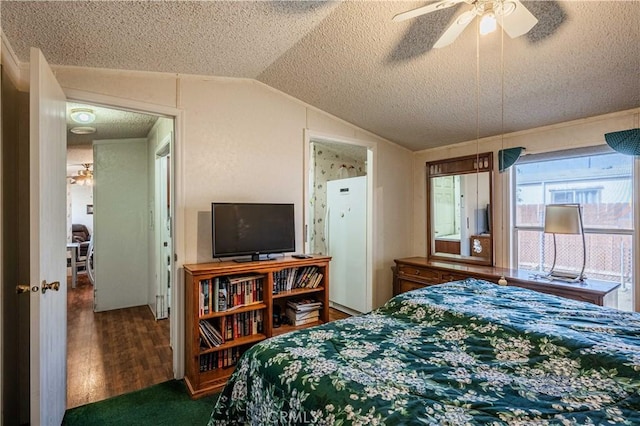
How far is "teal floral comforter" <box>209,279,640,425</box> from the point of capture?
0.89 metres

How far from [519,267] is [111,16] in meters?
3.77

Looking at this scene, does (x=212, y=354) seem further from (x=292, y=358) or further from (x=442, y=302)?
(x=442, y=302)

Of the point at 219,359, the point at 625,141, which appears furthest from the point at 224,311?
the point at 625,141

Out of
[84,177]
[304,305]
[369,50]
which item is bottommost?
[304,305]

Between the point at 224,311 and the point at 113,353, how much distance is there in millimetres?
1423

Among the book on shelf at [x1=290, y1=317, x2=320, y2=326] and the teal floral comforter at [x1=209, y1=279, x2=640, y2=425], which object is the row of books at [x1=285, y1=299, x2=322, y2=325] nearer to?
the book on shelf at [x1=290, y1=317, x2=320, y2=326]

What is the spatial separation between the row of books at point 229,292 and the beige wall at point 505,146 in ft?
7.44

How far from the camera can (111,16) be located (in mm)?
1647

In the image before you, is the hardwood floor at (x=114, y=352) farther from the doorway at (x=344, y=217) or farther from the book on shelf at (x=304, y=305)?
the book on shelf at (x=304, y=305)

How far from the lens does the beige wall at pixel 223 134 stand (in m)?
2.35

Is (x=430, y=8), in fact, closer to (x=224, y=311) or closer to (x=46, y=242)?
(x=46, y=242)

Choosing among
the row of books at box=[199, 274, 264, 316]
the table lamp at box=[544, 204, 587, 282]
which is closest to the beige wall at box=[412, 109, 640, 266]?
the table lamp at box=[544, 204, 587, 282]

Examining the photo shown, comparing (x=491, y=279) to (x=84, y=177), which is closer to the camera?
(x=491, y=279)

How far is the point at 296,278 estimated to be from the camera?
288 cm
